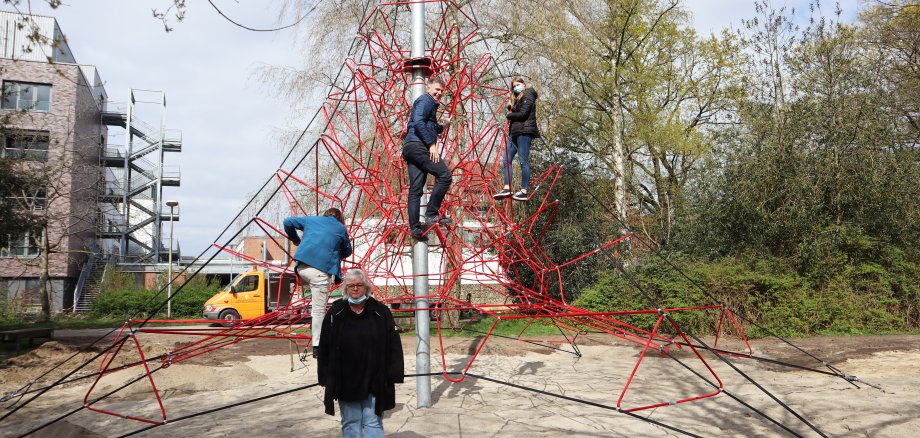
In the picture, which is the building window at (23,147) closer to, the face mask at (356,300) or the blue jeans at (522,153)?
the blue jeans at (522,153)

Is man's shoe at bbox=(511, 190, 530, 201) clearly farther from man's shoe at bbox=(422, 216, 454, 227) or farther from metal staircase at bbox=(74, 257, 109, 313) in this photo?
metal staircase at bbox=(74, 257, 109, 313)

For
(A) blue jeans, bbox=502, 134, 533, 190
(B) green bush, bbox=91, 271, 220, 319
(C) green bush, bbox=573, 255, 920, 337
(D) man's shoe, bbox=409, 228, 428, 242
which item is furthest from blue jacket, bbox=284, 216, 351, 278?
(B) green bush, bbox=91, 271, 220, 319

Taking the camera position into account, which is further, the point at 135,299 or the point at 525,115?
the point at 135,299

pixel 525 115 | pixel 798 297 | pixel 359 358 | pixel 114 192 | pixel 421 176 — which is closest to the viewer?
pixel 359 358

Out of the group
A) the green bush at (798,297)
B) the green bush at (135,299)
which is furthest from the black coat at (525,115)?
the green bush at (135,299)

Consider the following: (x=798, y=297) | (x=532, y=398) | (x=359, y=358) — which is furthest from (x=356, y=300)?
(x=798, y=297)

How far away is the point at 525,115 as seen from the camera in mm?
5273

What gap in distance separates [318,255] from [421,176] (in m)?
0.93

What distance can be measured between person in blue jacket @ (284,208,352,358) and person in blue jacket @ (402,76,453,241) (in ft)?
1.85

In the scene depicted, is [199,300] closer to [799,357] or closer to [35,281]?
[35,281]

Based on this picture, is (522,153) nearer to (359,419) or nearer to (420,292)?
(420,292)

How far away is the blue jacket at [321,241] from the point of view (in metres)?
4.27

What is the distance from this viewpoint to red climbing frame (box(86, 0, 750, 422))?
477cm

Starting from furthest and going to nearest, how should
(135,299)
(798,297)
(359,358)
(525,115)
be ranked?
(135,299)
(798,297)
(525,115)
(359,358)
